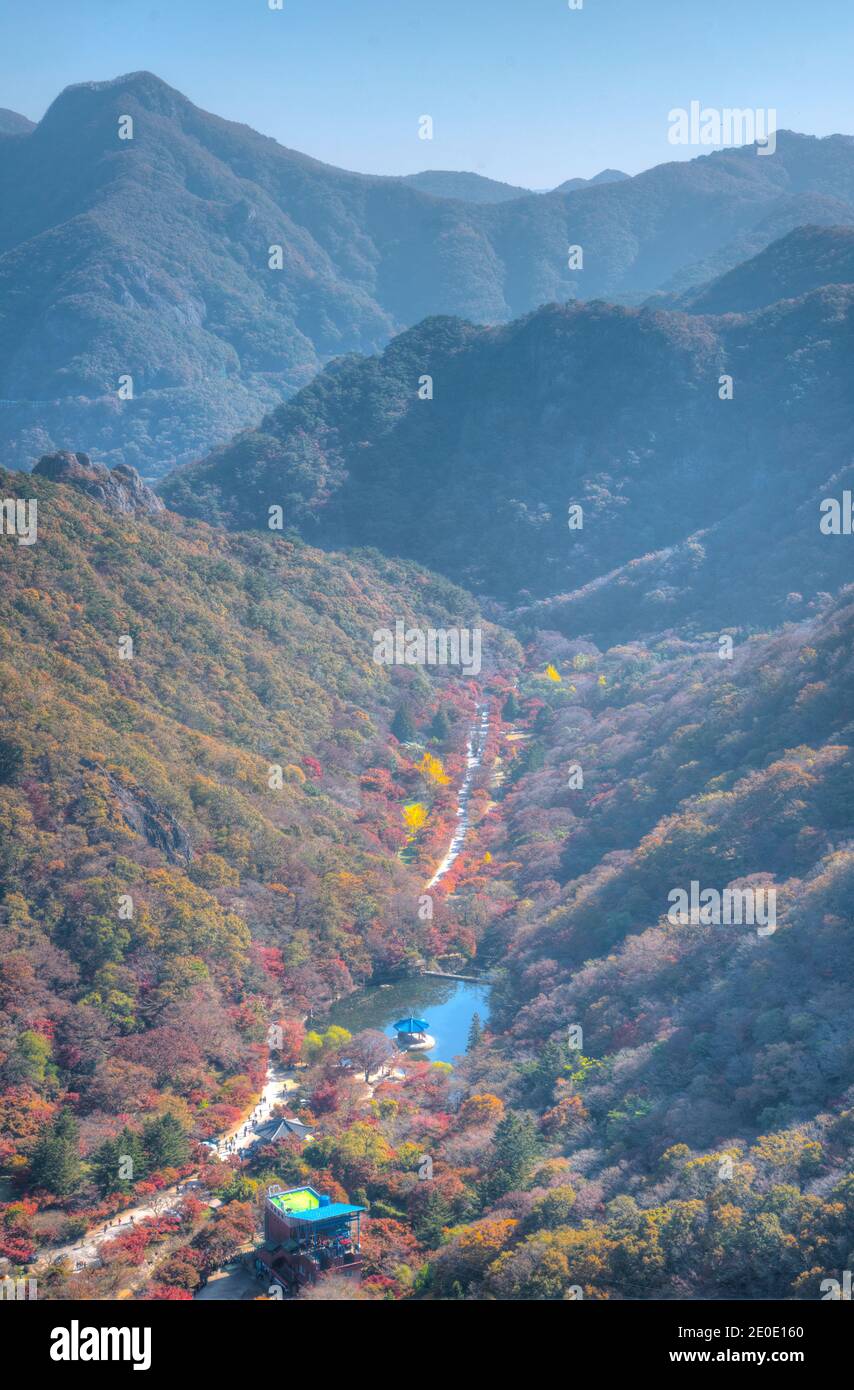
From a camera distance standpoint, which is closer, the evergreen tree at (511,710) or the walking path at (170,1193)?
the walking path at (170,1193)

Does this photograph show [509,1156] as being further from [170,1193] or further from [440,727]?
[440,727]

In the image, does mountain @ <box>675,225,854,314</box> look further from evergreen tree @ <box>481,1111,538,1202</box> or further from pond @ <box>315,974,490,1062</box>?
evergreen tree @ <box>481,1111,538,1202</box>

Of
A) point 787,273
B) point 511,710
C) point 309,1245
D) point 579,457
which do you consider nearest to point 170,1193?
point 309,1245

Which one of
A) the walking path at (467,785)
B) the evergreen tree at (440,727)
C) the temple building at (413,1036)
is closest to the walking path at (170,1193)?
the temple building at (413,1036)

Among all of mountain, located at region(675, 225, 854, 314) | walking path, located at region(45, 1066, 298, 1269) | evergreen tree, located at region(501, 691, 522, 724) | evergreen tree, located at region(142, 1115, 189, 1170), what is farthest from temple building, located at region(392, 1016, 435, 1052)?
mountain, located at region(675, 225, 854, 314)

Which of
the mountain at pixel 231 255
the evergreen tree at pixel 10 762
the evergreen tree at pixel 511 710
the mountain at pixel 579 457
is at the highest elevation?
the mountain at pixel 231 255

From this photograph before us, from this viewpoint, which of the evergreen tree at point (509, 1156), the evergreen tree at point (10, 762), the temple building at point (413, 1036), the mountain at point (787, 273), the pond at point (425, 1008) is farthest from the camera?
the mountain at point (787, 273)

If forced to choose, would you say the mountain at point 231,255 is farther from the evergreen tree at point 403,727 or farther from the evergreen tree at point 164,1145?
the evergreen tree at point 164,1145
